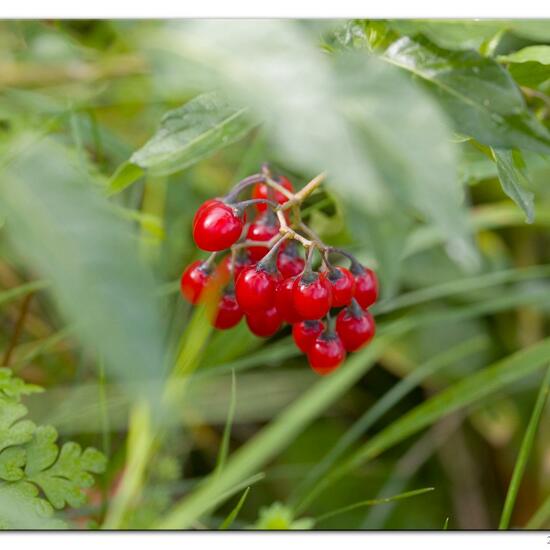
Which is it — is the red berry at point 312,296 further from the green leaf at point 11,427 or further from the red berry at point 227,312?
the green leaf at point 11,427

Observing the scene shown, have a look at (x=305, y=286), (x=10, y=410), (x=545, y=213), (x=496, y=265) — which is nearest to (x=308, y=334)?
(x=305, y=286)

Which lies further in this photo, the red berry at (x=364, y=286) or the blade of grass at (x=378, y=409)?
the blade of grass at (x=378, y=409)

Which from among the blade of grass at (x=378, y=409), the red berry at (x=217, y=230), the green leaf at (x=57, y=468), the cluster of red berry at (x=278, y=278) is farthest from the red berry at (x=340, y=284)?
the blade of grass at (x=378, y=409)

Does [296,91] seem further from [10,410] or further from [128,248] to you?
[10,410]

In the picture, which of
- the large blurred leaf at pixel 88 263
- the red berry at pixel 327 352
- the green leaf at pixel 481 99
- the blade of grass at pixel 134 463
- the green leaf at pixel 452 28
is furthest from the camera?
the blade of grass at pixel 134 463

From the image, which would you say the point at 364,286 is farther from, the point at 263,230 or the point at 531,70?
the point at 531,70

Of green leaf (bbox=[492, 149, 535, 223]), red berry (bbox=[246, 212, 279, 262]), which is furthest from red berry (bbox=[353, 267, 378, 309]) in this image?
green leaf (bbox=[492, 149, 535, 223])

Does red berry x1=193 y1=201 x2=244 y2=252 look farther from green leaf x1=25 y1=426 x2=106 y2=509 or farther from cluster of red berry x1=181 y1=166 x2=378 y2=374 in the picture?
green leaf x1=25 y1=426 x2=106 y2=509
